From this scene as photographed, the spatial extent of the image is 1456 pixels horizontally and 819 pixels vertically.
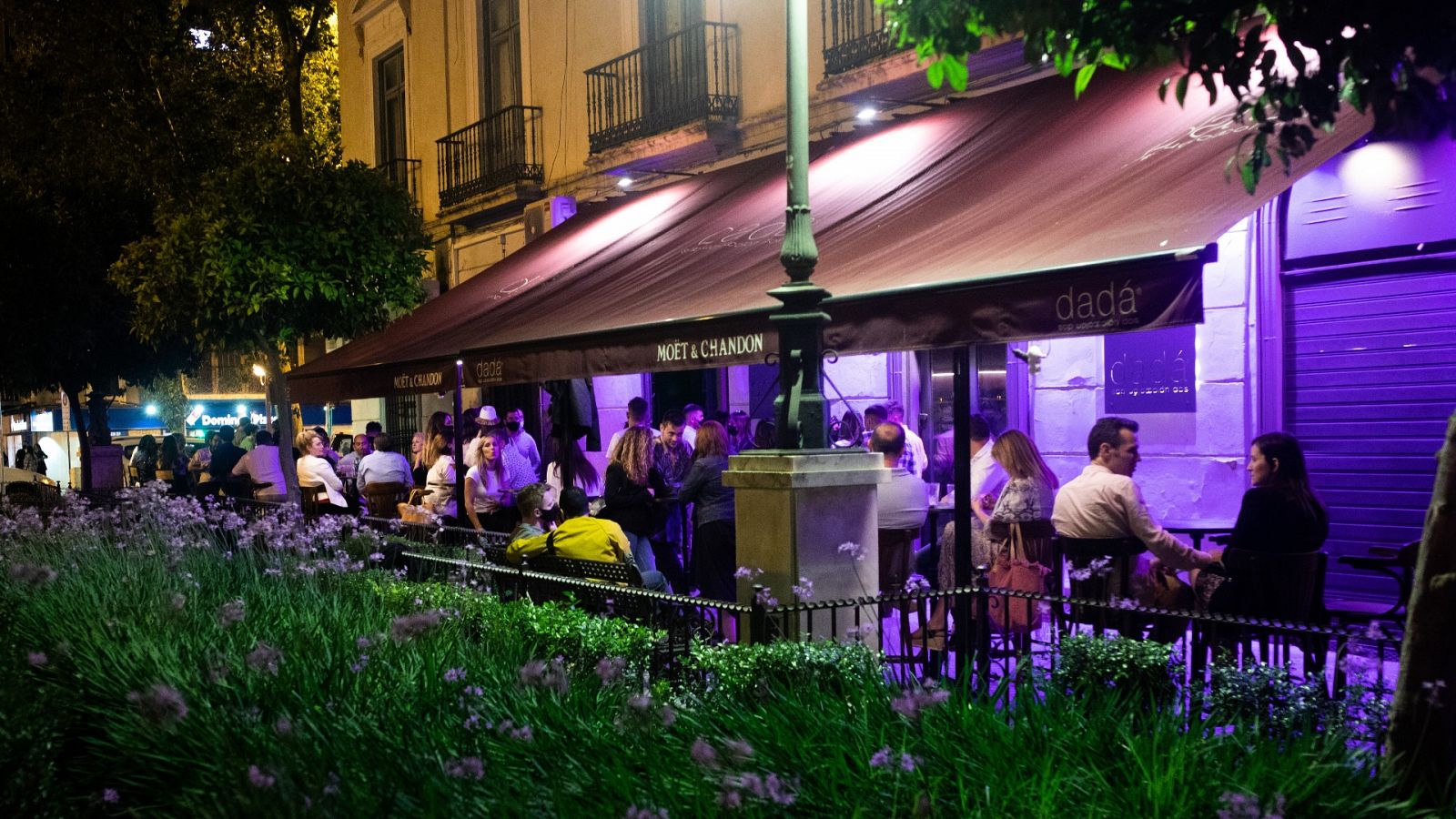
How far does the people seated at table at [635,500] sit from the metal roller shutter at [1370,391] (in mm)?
4831

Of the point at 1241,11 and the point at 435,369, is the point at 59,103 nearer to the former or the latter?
the point at 435,369

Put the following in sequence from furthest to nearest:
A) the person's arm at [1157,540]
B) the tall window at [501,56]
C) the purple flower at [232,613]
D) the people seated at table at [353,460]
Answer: the people seated at table at [353,460], the tall window at [501,56], the person's arm at [1157,540], the purple flower at [232,613]

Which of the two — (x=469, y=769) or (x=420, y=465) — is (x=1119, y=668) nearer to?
(x=469, y=769)

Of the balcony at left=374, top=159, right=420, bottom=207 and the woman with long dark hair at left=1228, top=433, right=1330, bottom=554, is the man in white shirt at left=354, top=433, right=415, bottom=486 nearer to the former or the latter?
the balcony at left=374, top=159, right=420, bottom=207

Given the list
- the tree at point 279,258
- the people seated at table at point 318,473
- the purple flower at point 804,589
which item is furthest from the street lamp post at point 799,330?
the people seated at table at point 318,473

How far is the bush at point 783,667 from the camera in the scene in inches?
201

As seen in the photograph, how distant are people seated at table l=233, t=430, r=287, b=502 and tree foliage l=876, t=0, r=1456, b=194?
36.4ft

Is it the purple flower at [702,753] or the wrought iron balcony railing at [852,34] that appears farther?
the wrought iron balcony railing at [852,34]

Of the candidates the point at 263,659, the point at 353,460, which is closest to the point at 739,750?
the point at 263,659

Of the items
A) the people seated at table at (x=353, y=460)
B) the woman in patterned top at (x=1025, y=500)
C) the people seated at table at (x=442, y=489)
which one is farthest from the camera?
the people seated at table at (x=353, y=460)

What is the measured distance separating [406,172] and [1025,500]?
15702 millimetres

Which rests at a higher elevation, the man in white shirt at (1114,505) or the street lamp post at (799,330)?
the street lamp post at (799,330)

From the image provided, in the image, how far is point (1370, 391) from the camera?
952 cm

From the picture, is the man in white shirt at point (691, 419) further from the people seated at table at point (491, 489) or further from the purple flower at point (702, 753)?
the purple flower at point (702, 753)
